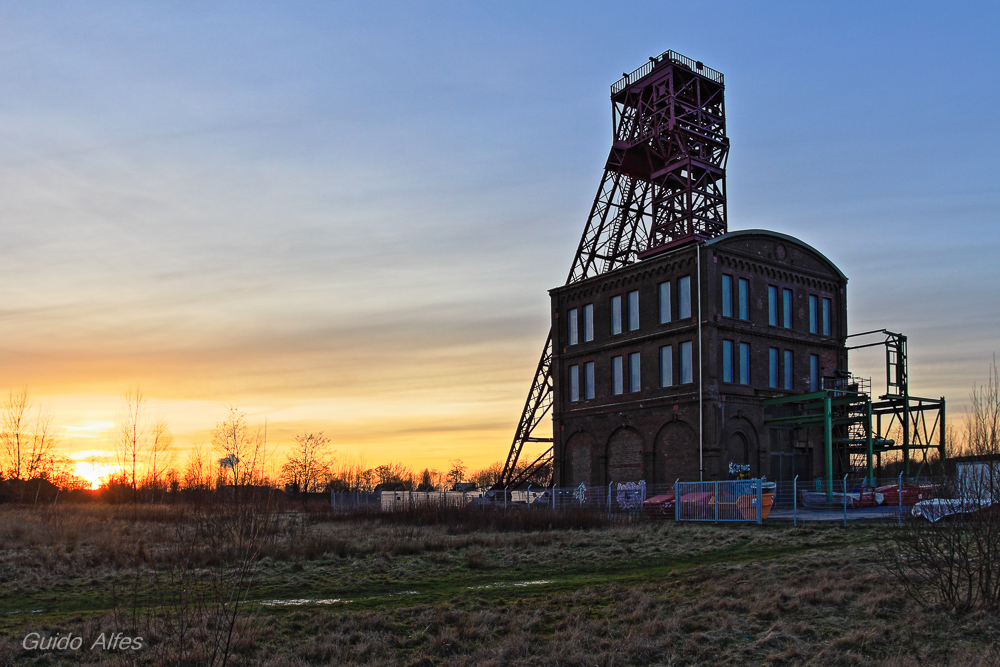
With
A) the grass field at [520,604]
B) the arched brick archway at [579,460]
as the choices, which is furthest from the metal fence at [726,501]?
the arched brick archway at [579,460]

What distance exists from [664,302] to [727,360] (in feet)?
14.0

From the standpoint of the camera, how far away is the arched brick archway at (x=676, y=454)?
121ft

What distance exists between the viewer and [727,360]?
3753 centimetres

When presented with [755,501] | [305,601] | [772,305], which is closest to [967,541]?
[305,601]

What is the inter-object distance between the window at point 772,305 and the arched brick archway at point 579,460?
36.1 feet

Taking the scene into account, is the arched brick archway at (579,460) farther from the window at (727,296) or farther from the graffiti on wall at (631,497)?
the window at (727,296)

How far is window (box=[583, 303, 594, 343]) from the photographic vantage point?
44094 mm

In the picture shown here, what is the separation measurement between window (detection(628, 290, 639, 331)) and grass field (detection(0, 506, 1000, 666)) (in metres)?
20.7

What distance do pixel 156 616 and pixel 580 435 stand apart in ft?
113

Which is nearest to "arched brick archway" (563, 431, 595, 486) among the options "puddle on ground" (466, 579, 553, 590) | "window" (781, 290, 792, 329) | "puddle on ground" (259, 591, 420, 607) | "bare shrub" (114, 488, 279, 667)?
"window" (781, 290, 792, 329)

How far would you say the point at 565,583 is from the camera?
1481cm

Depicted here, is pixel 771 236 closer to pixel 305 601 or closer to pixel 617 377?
pixel 617 377

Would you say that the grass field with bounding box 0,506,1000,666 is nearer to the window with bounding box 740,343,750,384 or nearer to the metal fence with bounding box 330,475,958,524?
the metal fence with bounding box 330,475,958,524

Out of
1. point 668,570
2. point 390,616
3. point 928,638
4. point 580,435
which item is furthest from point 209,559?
point 580,435
